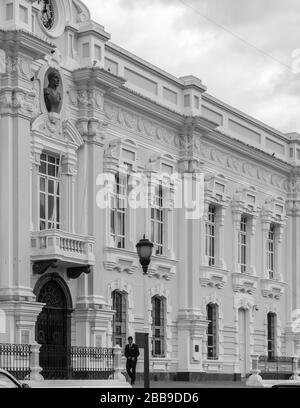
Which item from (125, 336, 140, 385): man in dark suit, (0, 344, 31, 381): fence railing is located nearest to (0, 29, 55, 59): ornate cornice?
(0, 344, 31, 381): fence railing

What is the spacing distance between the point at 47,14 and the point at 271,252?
60.1ft

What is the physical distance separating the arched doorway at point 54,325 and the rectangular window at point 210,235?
9.87 metres

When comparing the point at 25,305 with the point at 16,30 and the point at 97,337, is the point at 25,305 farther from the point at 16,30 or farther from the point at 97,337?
the point at 16,30

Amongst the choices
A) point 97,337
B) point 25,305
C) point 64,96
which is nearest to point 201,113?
point 64,96

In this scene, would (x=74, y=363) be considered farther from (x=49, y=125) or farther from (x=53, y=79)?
(x=53, y=79)

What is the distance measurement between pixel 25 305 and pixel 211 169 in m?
13.9

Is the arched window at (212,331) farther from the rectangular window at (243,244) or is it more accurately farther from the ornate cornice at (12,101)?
the ornate cornice at (12,101)

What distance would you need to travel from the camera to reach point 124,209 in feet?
110

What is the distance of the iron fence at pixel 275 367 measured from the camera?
3988 centimetres

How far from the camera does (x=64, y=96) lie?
30.4m

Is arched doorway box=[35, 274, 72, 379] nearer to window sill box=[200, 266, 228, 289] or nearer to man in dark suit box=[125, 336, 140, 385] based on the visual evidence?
man in dark suit box=[125, 336, 140, 385]

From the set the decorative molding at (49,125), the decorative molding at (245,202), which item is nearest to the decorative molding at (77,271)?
the decorative molding at (49,125)

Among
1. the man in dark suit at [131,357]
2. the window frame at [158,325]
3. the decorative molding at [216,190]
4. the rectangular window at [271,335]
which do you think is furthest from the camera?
the rectangular window at [271,335]

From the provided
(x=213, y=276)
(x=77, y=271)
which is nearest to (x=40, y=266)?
(x=77, y=271)
